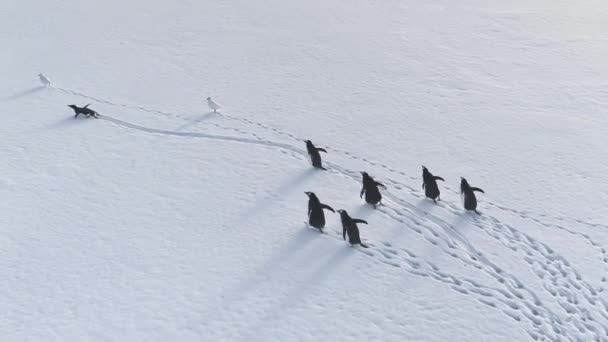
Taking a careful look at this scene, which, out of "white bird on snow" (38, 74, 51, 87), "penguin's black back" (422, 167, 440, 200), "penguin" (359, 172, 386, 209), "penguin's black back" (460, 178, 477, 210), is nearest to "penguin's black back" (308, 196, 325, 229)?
"penguin" (359, 172, 386, 209)

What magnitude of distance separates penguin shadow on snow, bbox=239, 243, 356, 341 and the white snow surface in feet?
0.08

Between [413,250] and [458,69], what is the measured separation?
27.2ft

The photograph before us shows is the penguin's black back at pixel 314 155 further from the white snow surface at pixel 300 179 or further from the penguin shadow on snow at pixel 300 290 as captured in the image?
the penguin shadow on snow at pixel 300 290

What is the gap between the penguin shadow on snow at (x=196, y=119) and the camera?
40.8 feet

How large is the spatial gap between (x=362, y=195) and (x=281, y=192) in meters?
1.23

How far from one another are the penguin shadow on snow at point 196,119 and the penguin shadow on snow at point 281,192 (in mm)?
3104

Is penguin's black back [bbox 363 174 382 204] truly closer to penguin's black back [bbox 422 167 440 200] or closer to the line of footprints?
the line of footprints

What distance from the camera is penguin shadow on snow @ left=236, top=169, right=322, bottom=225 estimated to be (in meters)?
9.21

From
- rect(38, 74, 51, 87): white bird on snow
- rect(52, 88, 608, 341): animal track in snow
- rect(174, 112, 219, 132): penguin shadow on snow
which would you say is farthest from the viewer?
rect(38, 74, 51, 87): white bird on snow

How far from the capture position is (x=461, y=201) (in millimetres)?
9516

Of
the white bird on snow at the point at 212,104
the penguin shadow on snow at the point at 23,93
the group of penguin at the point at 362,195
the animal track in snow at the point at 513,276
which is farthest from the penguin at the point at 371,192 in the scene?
the penguin shadow on snow at the point at 23,93

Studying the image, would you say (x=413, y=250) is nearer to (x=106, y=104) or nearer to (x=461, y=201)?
(x=461, y=201)

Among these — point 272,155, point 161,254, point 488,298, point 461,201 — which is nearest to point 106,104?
point 272,155

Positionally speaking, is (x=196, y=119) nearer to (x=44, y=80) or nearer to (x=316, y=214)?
(x=44, y=80)
